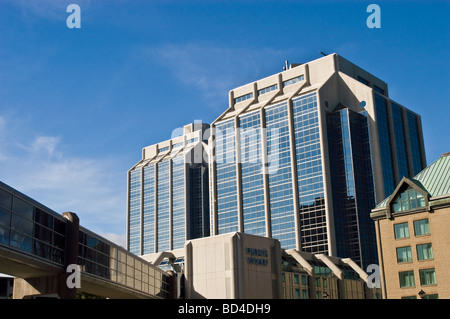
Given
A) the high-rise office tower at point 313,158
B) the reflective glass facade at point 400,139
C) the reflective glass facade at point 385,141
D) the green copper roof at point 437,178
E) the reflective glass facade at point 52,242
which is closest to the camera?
the reflective glass facade at point 52,242

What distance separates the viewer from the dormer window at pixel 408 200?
209 ft

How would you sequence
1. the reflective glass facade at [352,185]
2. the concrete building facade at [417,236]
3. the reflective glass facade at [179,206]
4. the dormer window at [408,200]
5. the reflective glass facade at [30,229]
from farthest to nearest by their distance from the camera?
the reflective glass facade at [179,206], the reflective glass facade at [352,185], the dormer window at [408,200], the concrete building facade at [417,236], the reflective glass facade at [30,229]

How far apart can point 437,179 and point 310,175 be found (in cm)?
7881

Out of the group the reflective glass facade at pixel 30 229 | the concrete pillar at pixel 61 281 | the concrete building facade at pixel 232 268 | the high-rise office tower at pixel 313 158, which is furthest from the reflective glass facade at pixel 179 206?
the reflective glass facade at pixel 30 229

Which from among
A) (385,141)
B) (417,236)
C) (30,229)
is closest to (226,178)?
(385,141)

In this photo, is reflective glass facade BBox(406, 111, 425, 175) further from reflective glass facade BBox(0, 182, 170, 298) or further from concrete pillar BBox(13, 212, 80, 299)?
concrete pillar BBox(13, 212, 80, 299)

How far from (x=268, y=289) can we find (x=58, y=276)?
4692 cm

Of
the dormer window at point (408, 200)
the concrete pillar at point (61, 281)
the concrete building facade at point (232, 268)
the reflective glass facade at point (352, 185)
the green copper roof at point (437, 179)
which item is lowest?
the concrete pillar at point (61, 281)

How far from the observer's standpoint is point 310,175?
144 meters

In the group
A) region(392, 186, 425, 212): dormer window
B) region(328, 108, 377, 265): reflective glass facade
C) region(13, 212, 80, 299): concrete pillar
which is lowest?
region(13, 212, 80, 299): concrete pillar

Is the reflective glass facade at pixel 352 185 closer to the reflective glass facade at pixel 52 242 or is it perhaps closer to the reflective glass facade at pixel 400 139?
the reflective glass facade at pixel 400 139

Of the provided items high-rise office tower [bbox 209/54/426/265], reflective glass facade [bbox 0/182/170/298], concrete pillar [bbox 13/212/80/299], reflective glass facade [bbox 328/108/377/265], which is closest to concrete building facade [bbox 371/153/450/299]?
reflective glass facade [bbox 0/182/170/298]

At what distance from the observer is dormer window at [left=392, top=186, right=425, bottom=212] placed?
2510 inches

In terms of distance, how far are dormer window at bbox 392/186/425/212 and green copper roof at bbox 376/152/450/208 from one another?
1056 millimetres
